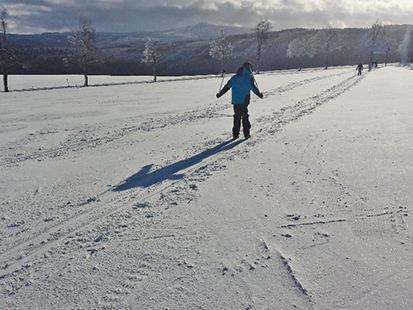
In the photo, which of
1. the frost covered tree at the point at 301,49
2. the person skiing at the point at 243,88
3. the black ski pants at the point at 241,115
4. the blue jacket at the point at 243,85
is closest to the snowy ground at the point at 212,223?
the black ski pants at the point at 241,115

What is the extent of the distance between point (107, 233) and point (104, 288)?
76cm

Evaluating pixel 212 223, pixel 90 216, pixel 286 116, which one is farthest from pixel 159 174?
pixel 286 116

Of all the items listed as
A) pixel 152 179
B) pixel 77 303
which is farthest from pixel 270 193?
pixel 77 303

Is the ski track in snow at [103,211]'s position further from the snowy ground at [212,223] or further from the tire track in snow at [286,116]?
the tire track in snow at [286,116]

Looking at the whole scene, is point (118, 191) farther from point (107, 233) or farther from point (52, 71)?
point (52, 71)

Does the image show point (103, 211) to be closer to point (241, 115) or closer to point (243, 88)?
point (241, 115)

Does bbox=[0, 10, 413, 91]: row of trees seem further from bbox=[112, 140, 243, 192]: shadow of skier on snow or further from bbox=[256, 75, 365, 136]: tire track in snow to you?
bbox=[112, 140, 243, 192]: shadow of skier on snow

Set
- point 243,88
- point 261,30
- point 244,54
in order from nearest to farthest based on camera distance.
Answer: point 243,88 < point 261,30 < point 244,54

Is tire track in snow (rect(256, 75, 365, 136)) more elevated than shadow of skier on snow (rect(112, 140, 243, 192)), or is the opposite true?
tire track in snow (rect(256, 75, 365, 136))

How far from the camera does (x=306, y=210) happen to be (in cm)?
317

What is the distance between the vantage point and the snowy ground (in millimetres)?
2129

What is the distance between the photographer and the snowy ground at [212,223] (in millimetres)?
2129

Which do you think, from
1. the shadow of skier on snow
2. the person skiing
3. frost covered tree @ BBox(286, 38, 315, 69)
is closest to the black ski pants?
the person skiing

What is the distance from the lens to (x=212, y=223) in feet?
9.86
